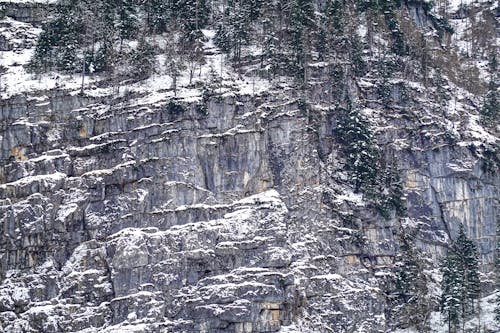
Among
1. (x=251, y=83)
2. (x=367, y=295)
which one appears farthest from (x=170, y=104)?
(x=367, y=295)

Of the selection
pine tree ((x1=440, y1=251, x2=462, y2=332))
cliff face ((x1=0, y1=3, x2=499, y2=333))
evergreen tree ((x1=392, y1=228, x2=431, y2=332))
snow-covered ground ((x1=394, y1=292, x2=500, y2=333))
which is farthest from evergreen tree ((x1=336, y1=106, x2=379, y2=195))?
snow-covered ground ((x1=394, y1=292, x2=500, y2=333))

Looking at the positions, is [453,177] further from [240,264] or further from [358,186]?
[240,264]

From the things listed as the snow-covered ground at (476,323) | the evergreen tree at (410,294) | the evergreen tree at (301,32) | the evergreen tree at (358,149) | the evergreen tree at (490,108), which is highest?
the evergreen tree at (301,32)

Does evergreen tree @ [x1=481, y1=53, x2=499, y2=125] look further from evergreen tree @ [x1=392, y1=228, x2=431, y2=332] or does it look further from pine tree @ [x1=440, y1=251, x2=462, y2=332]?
pine tree @ [x1=440, y1=251, x2=462, y2=332]

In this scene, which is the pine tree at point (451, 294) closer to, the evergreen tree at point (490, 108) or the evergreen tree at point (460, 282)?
the evergreen tree at point (460, 282)

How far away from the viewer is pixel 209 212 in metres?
77.2

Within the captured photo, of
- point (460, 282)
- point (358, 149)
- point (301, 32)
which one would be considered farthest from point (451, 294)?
point (301, 32)

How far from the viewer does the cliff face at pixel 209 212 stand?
74.1m

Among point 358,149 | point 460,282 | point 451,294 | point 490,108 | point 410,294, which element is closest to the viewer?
point 451,294

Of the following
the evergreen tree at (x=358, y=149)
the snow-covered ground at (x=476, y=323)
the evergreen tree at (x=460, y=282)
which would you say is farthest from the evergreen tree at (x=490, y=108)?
the snow-covered ground at (x=476, y=323)

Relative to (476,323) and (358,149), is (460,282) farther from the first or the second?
(358,149)

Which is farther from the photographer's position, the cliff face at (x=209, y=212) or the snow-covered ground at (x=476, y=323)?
the snow-covered ground at (x=476, y=323)

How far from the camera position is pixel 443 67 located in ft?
317

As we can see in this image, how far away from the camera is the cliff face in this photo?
74.1m
